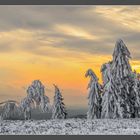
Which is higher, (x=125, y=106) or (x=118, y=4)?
(x=118, y=4)

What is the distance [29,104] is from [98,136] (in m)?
11.5

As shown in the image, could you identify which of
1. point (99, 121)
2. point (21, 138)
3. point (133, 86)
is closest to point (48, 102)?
point (99, 121)

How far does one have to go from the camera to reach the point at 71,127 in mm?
27312

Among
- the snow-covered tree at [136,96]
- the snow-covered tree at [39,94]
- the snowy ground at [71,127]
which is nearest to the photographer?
the snowy ground at [71,127]

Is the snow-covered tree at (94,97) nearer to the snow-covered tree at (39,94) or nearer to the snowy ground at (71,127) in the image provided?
the snow-covered tree at (39,94)

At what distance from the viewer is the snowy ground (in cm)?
2639

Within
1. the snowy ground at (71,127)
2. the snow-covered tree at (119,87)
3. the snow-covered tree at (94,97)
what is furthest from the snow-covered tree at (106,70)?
the snowy ground at (71,127)

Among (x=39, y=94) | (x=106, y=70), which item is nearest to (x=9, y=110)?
(x=39, y=94)

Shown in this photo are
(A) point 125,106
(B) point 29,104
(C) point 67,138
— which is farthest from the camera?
(A) point 125,106

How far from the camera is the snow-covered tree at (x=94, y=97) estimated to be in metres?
40.8

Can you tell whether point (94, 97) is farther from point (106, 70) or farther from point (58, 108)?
point (58, 108)

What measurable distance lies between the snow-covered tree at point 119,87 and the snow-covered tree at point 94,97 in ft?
4.39

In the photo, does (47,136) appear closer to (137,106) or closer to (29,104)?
(29,104)

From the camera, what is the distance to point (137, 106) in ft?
137
